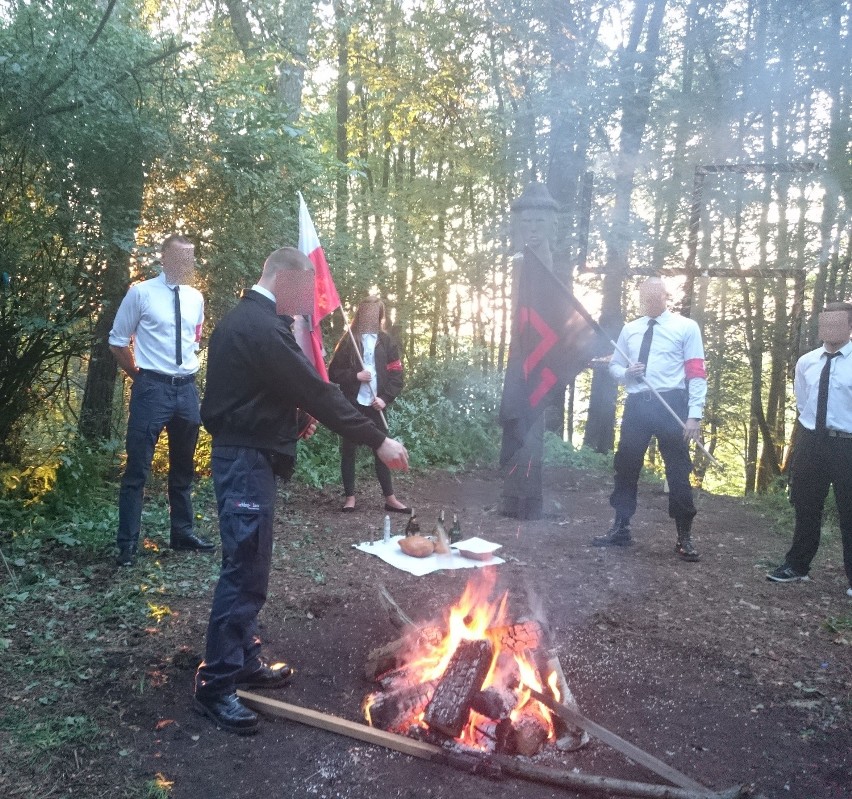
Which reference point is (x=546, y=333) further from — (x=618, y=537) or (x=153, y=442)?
(x=153, y=442)

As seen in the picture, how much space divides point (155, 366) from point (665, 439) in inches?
158

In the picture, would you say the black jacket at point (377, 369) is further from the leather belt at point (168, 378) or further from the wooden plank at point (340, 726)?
the wooden plank at point (340, 726)

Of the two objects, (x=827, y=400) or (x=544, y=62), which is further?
(x=544, y=62)

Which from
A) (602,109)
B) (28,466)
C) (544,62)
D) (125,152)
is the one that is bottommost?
(28,466)

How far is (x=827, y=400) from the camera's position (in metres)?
5.06

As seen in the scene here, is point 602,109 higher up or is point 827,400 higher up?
point 602,109

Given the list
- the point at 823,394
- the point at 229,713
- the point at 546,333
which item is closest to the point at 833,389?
the point at 823,394

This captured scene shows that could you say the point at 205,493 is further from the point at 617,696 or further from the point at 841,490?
the point at 841,490

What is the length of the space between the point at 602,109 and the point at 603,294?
10.0ft

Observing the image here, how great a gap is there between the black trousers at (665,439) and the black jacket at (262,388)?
3366mm

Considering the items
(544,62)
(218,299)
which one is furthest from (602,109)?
(218,299)

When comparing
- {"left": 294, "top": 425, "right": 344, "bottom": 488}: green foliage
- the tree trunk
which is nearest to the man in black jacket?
the tree trunk

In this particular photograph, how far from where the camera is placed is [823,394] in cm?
507

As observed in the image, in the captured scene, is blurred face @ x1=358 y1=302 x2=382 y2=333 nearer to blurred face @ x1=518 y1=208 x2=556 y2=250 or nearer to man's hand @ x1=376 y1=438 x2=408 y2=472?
blurred face @ x1=518 y1=208 x2=556 y2=250
